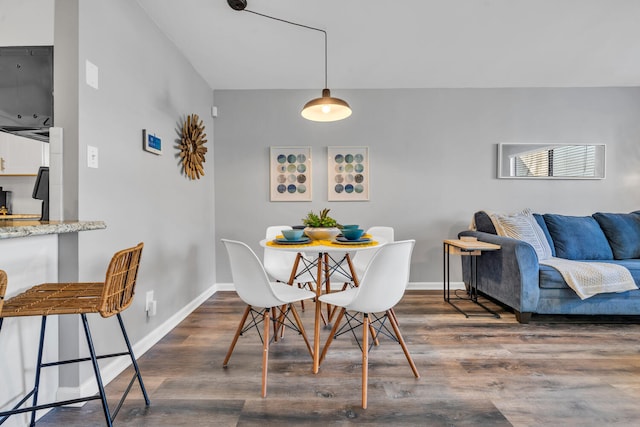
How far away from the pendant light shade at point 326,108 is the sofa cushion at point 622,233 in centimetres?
303

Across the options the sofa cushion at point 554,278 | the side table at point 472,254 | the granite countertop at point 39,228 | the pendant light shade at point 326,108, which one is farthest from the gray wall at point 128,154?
the sofa cushion at point 554,278

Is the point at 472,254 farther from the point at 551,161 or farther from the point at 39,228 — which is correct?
the point at 39,228

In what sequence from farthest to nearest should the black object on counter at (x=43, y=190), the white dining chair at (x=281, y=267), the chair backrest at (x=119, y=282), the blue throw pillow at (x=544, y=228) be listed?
the blue throw pillow at (x=544, y=228), the white dining chair at (x=281, y=267), the black object on counter at (x=43, y=190), the chair backrest at (x=119, y=282)

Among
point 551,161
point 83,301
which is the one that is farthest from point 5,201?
point 551,161

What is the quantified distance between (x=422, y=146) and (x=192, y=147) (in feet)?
8.40

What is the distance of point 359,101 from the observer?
368 cm

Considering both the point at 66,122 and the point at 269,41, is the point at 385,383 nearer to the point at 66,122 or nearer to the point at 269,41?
the point at 66,122

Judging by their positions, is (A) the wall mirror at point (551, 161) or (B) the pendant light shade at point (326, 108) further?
(A) the wall mirror at point (551, 161)

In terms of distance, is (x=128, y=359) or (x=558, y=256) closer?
(x=128, y=359)

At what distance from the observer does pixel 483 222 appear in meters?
3.32

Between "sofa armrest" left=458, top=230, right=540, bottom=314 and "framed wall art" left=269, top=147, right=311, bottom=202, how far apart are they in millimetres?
2027

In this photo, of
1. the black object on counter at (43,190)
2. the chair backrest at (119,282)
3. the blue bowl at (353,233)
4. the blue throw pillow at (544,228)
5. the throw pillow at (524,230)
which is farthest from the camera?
the blue throw pillow at (544,228)

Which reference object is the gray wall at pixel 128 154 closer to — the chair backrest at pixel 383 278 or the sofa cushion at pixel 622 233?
the chair backrest at pixel 383 278

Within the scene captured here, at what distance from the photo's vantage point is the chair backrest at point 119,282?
1.19m
